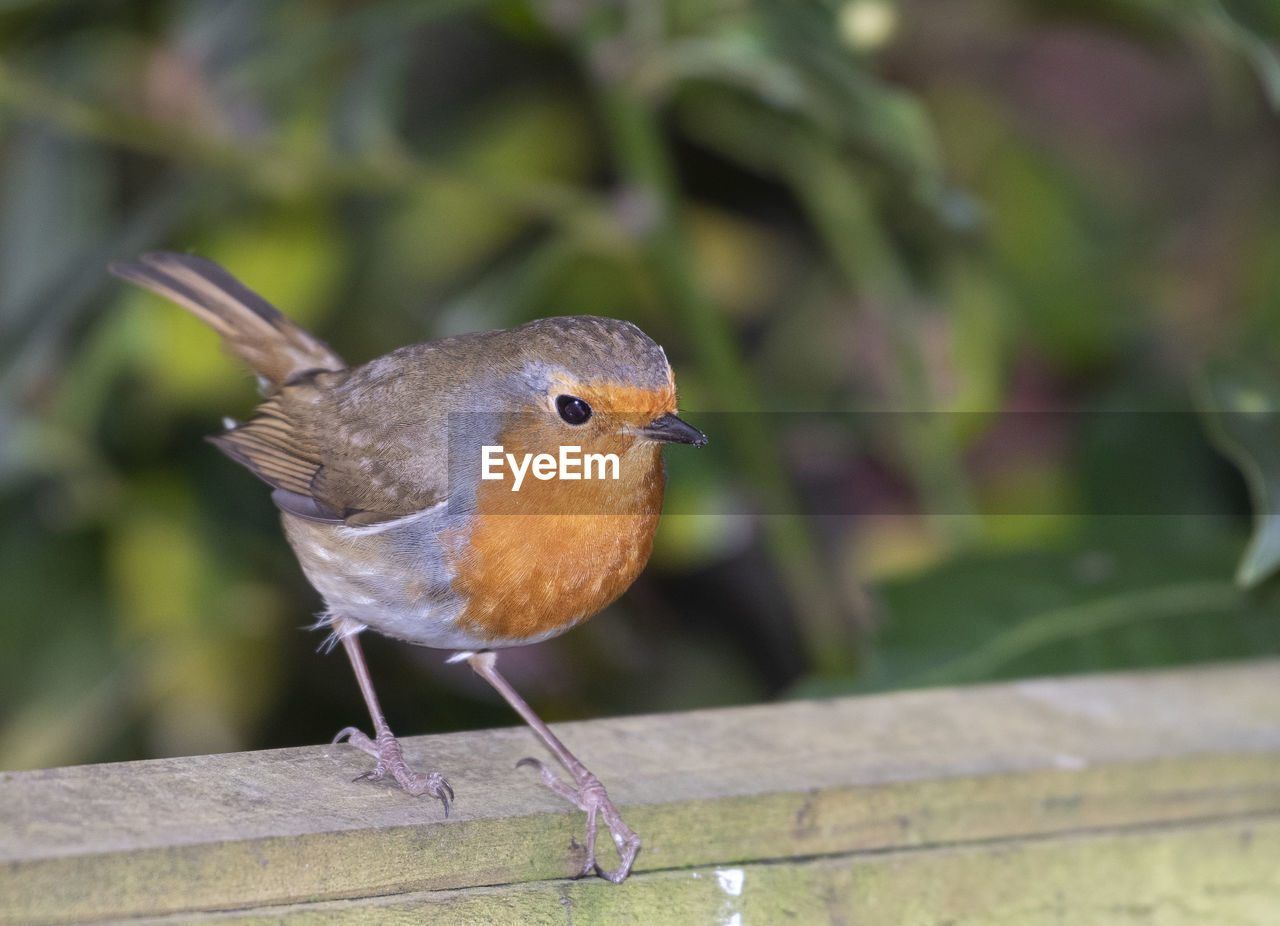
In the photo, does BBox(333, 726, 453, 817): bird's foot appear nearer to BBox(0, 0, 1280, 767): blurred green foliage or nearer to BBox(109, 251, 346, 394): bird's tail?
BBox(109, 251, 346, 394): bird's tail

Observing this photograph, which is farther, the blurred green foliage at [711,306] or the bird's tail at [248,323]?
the blurred green foliage at [711,306]

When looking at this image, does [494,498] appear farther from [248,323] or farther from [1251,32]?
[1251,32]

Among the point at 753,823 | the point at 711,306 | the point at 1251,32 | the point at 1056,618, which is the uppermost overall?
the point at 1251,32

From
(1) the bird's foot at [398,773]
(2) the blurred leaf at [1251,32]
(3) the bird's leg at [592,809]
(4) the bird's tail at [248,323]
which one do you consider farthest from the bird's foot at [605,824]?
(2) the blurred leaf at [1251,32]

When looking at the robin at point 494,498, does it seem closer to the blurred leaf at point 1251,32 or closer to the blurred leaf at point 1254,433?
the blurred leaf at point 1254,433

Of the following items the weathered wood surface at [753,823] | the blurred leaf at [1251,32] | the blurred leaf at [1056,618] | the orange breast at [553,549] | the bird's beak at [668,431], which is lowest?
the blurred leaf at [1056,618]

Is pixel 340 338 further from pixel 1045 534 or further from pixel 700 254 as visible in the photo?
pixel 1045 534

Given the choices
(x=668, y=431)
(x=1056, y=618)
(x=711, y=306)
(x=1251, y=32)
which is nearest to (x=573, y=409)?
(x=668, y=431)

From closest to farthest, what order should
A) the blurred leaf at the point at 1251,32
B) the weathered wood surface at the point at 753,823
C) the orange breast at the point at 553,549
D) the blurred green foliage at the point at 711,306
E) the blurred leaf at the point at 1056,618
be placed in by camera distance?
the weathered wood surface at the point at 753,823 → the orange breast at the point at 553,549 → the blurred leaf at the point at 1251,32 → the blurred leaf at the point at 1056,618 → the blurred green foliage at the point at 711,306

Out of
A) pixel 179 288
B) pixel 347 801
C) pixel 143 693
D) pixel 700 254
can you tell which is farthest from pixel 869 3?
pixel 143 693
